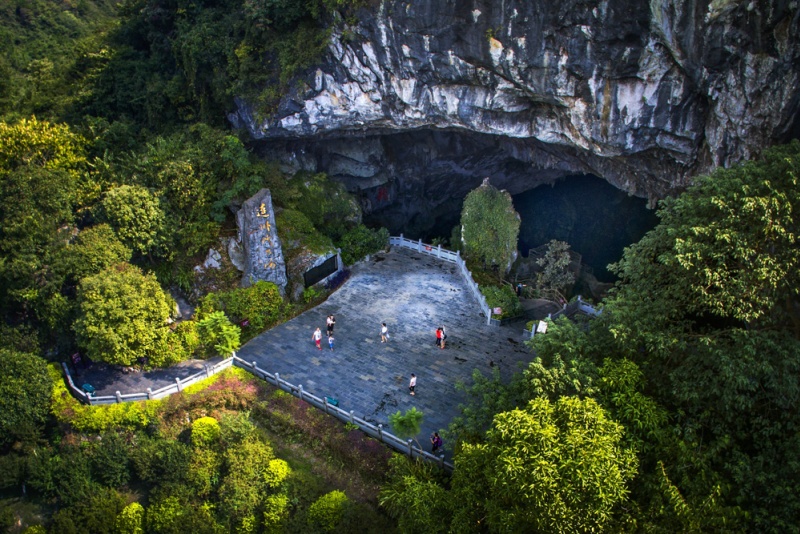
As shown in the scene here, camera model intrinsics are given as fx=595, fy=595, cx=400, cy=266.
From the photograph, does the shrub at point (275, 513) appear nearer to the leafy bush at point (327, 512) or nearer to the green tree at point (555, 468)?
the leafy bush at point (327, 512)

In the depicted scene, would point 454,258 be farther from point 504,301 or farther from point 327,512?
point 327,512

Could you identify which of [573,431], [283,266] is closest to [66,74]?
[283,266]

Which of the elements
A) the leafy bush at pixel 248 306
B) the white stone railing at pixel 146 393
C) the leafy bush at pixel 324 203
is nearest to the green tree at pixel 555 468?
the white stone railing at pixel 146 393

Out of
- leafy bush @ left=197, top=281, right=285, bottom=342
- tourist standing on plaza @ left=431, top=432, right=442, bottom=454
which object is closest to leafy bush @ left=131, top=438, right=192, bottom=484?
leafy bush @ left=197, top=281, right=285, bottom=342

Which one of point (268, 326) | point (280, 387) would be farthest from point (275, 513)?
point (268, 326)

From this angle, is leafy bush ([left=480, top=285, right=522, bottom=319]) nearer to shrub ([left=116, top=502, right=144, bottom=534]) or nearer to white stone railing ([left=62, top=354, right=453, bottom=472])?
white stone railing ([left=62, top=354, right=453, bottom=472])
